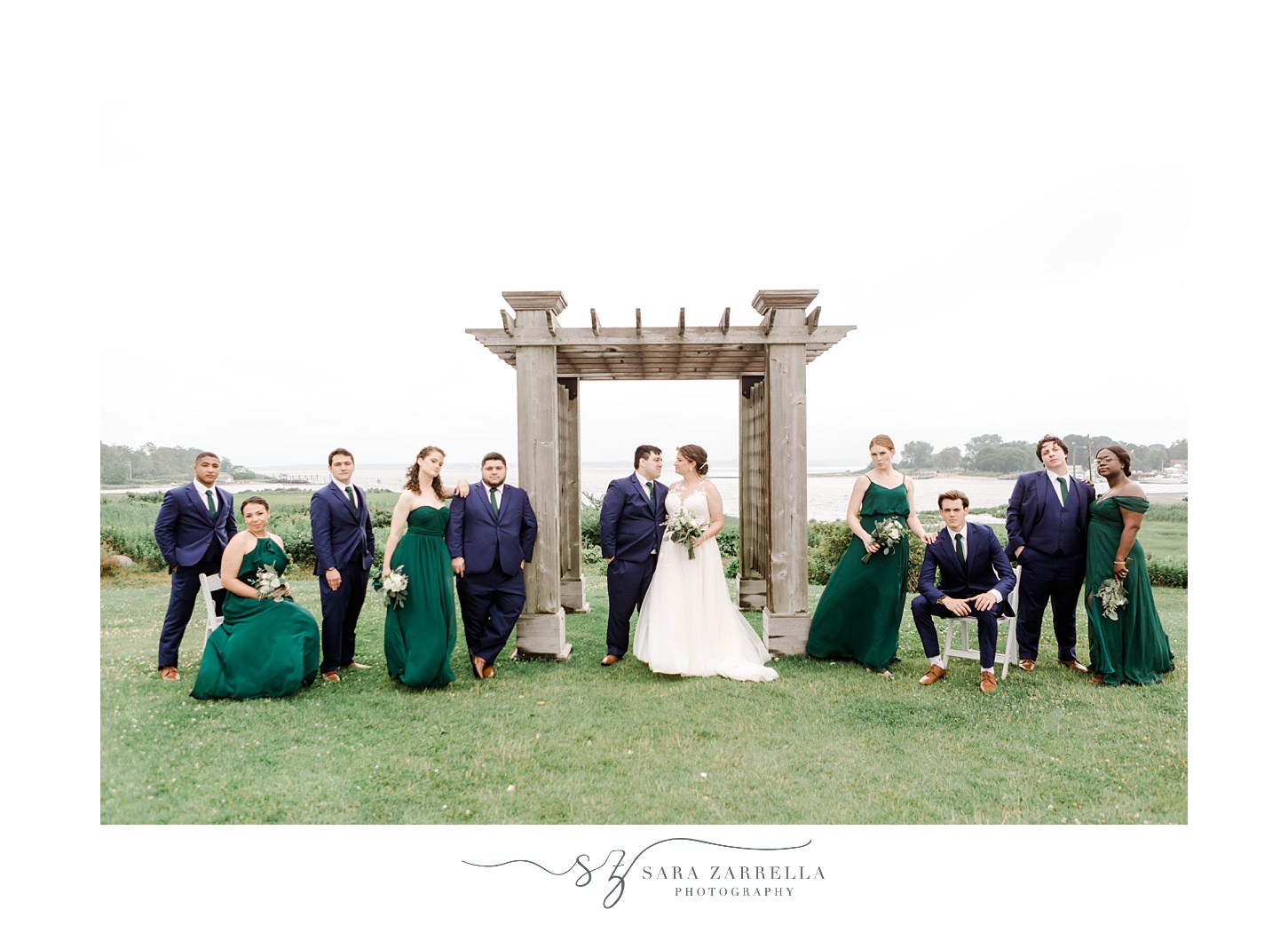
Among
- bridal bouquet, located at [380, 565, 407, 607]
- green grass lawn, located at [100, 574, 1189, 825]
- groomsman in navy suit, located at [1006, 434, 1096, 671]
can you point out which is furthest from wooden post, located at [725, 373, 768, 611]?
bridal bouquet, located at [380, 565, 407, 607]

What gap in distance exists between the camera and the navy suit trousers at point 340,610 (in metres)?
5.40

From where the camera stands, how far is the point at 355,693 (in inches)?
200

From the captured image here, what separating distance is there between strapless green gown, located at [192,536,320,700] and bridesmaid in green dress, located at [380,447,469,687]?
0.71 meters

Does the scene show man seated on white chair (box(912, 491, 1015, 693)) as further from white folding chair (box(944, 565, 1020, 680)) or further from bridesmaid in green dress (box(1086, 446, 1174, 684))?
bridesmaid in green dress (box(1086, 446, 1174, 684))

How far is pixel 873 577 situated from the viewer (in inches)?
223

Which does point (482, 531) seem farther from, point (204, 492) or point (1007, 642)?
point (1007, 642)

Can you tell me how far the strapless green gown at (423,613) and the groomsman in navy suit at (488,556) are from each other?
0.18 m

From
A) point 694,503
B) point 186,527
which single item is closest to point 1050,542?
point 694,503

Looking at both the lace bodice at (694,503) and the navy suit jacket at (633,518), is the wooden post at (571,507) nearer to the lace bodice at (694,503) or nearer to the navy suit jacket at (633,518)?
the navy suit jacket at (633,518)

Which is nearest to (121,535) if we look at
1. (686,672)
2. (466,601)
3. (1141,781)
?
(466,601)

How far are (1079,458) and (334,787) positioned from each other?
21.6 feet

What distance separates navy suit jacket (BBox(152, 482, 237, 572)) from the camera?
5.06 meters

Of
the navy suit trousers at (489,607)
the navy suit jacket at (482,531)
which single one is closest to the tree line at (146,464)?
the navy suit jacket at (482,531)
